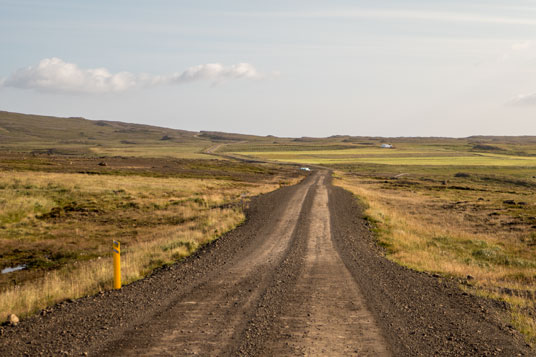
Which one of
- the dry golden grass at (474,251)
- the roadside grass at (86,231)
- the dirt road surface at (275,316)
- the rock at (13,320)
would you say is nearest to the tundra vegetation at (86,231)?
the roadside grass at (86,231)

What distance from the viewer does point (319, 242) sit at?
19.3 m

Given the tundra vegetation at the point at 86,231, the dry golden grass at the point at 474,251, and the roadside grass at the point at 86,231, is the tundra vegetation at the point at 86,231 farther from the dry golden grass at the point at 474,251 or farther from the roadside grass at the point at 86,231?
the dry golden grass at the point at 474,251

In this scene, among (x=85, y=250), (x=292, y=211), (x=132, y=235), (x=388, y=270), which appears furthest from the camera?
(x=292, y=211)

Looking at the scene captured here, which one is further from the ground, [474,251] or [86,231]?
[474,251]

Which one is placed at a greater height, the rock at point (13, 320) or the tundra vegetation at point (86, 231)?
the rock at point (13, 320)

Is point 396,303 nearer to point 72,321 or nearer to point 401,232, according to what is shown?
point 72,321

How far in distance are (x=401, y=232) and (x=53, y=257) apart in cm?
1963

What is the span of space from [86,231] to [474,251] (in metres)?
24.4

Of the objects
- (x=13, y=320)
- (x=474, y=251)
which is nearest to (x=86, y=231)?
(x=13, y=320)

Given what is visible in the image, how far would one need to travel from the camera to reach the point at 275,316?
9422 mm

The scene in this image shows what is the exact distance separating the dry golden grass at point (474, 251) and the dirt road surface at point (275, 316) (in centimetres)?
111

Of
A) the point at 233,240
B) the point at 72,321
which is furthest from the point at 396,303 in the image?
the point at 233,240

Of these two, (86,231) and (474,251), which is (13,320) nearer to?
(86,231)

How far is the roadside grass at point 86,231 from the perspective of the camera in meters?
13.4
